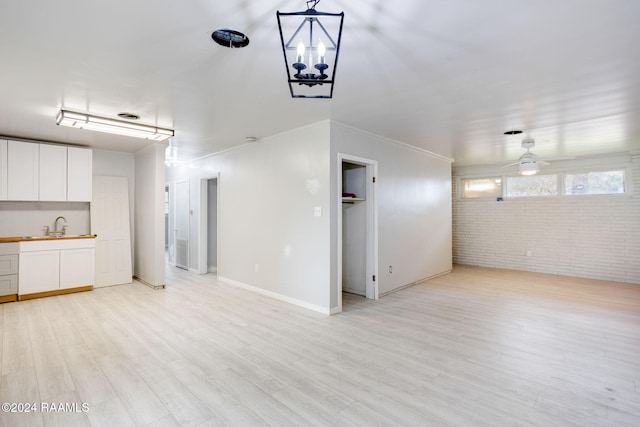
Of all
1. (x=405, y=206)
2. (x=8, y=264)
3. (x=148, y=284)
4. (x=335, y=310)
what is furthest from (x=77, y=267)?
(x=405, y=206)

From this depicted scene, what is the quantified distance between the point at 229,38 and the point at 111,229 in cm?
513

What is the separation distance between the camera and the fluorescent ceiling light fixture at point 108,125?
3.73 m

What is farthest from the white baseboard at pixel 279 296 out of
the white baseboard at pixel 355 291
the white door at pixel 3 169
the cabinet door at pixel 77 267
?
the white door at pixel 3 169

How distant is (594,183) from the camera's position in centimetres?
654

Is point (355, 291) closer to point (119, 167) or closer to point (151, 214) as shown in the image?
point (151, 214)

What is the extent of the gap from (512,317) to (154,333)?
4.34m

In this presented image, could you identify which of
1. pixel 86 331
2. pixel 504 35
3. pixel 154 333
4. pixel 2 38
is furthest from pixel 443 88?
pixel 86 331

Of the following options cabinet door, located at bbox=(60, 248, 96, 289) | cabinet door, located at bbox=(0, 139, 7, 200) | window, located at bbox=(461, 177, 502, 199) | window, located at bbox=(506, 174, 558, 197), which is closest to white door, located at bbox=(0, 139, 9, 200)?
cabinet door, located at bbox=(0, 139, 7, 200)

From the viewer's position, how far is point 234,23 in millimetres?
1999

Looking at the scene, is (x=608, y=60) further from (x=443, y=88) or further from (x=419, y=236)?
(x=419, y=236)

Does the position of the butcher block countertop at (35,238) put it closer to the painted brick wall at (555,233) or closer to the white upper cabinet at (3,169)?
the white upper cabinet at (3,169)

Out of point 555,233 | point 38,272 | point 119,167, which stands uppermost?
point 119,167

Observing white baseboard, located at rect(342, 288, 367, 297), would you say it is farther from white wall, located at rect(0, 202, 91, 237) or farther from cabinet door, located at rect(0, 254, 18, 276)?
cabinet door, located at rect(0, 254, 18, 276)

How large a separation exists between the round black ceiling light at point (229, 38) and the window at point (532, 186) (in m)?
7.37
